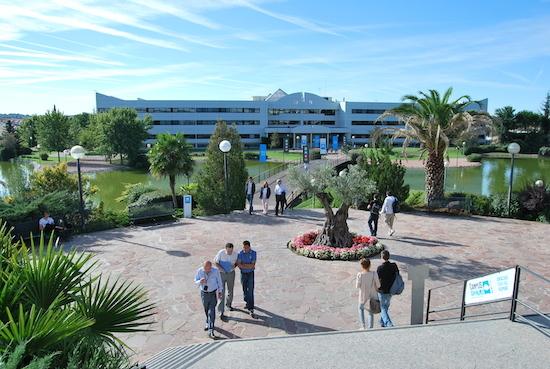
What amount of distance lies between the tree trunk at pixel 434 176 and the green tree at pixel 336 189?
805cm

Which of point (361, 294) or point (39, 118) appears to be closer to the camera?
point (361, 294)

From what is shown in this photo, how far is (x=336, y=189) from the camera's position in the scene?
12.9 meters

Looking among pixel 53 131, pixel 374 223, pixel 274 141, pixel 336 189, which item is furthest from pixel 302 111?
pixel 336 189

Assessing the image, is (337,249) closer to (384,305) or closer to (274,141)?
(384,305)

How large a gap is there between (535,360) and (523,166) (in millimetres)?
63519

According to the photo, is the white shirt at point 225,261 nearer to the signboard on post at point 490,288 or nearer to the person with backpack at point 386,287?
the person with backpack at point 386,287

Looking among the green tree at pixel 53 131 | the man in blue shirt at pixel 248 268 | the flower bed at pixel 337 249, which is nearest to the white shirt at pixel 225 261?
the man in blue shirt at pixel 248 268

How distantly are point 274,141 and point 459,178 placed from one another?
135ft

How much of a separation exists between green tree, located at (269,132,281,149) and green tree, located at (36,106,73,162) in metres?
35.7

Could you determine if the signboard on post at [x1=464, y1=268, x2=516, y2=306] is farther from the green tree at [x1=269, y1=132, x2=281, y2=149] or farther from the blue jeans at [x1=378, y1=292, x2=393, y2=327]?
the green tree at [x1=269, y1=132, x2=281, y2=149]

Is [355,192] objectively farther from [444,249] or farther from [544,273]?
[544,273]

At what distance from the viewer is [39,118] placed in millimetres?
66875

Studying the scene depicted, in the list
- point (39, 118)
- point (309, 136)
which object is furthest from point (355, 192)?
point (309, 136)

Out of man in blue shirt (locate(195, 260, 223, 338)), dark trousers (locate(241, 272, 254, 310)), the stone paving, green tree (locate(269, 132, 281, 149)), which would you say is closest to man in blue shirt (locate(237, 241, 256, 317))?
dark trousers (locate(241, 272, 254, 310))
